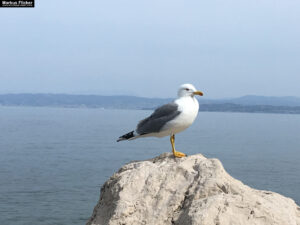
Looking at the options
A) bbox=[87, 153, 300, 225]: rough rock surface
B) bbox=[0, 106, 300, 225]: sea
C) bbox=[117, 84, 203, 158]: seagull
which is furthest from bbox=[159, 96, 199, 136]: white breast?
bbox=[0, 106, 300, 225]: sea

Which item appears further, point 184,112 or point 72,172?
point 72,172

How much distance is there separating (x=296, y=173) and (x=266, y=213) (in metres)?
38.0

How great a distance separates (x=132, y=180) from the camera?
22.5ft

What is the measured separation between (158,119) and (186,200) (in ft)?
9.00

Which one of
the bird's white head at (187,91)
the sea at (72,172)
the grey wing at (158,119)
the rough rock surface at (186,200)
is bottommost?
the sea at (72,172)

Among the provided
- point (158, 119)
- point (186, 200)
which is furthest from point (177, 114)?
point (186, 200)

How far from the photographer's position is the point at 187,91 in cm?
867

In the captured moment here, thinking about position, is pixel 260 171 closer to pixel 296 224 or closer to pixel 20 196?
pixel 20 196

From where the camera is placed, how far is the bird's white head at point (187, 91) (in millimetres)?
8570

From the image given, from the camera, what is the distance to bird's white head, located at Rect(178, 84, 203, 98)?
8.57 metres

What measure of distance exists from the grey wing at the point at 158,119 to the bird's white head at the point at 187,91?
0.28 metres

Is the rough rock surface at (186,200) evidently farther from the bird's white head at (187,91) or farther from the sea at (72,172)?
the sea at (72,172)

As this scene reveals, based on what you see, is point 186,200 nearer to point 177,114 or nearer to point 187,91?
point 177,114

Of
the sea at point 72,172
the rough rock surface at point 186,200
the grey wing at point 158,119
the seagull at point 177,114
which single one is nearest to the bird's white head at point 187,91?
the seagull at point 177,114
